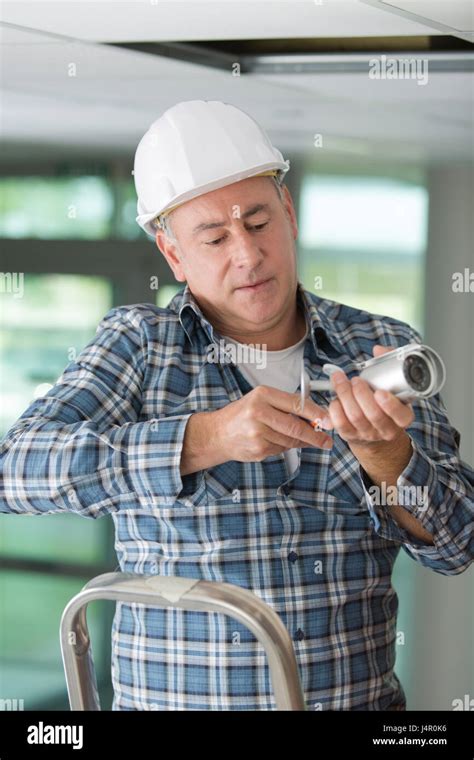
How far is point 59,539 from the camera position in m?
2.90

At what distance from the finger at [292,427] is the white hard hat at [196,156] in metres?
0.43

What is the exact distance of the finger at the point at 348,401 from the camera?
116 centimetres

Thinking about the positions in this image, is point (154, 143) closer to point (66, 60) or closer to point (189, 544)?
point (189, 544)

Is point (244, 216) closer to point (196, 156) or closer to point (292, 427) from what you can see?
point (196, 156)

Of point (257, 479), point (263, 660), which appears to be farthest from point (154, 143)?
point (263, 660)

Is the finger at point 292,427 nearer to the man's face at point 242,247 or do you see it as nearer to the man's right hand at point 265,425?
the man's right hand at point 265,425

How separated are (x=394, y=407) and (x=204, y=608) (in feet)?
0.98

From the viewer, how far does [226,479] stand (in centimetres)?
149

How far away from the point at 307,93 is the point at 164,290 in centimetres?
65

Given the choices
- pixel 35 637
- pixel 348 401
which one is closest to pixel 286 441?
pixel 348 401

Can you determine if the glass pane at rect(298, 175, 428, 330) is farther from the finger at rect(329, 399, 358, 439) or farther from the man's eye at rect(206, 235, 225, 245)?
the finger at rect(329, 399, 358, 439)

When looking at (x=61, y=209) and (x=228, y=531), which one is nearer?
(x=228, y=531)

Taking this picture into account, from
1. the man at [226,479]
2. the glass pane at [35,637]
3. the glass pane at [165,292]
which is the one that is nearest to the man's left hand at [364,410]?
the man at [226,479]

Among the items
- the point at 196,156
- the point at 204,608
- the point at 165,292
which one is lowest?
the point at 204,608
